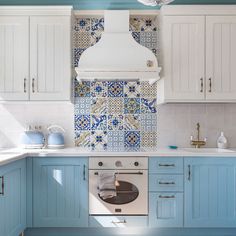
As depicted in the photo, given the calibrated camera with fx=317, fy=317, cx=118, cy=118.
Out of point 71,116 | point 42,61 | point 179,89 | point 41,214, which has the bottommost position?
point 41,214

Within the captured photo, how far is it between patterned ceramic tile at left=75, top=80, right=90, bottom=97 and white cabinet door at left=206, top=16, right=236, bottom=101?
125 centimetres

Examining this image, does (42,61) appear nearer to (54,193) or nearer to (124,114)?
(124,114)

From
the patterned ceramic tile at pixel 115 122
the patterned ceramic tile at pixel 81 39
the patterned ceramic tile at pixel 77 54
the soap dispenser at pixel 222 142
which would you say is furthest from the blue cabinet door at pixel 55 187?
the soap dispenser at pixel 222 142

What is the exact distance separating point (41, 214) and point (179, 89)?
68.5 inches

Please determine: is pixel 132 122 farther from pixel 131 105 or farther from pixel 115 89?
pixel 115 89

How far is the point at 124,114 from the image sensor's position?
3.41 m

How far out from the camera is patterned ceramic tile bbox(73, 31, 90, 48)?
341 cm

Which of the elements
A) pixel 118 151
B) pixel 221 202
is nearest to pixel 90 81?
pixel 118 151

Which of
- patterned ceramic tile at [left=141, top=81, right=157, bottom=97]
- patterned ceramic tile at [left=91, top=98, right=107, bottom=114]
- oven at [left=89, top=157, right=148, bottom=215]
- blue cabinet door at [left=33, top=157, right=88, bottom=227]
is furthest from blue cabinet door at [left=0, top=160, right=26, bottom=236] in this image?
patterned ceramic tile at [left=141, top=81, right=157, bottom=97]

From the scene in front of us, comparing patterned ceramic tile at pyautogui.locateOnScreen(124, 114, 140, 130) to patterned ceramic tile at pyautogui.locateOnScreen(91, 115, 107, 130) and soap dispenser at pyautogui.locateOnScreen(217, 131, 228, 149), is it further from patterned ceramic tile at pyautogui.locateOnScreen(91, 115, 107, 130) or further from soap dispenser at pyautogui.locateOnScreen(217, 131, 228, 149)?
soap dispenser at pyautogui.locateOnScreen(217, 131, 228, 149)

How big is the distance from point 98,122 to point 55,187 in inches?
34.5

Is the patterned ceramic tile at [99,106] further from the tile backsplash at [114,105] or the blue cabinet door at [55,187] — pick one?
the blue cabinet door at [55,187]

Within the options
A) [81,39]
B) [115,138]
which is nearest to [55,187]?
[115,138]

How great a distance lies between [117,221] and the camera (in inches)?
113
